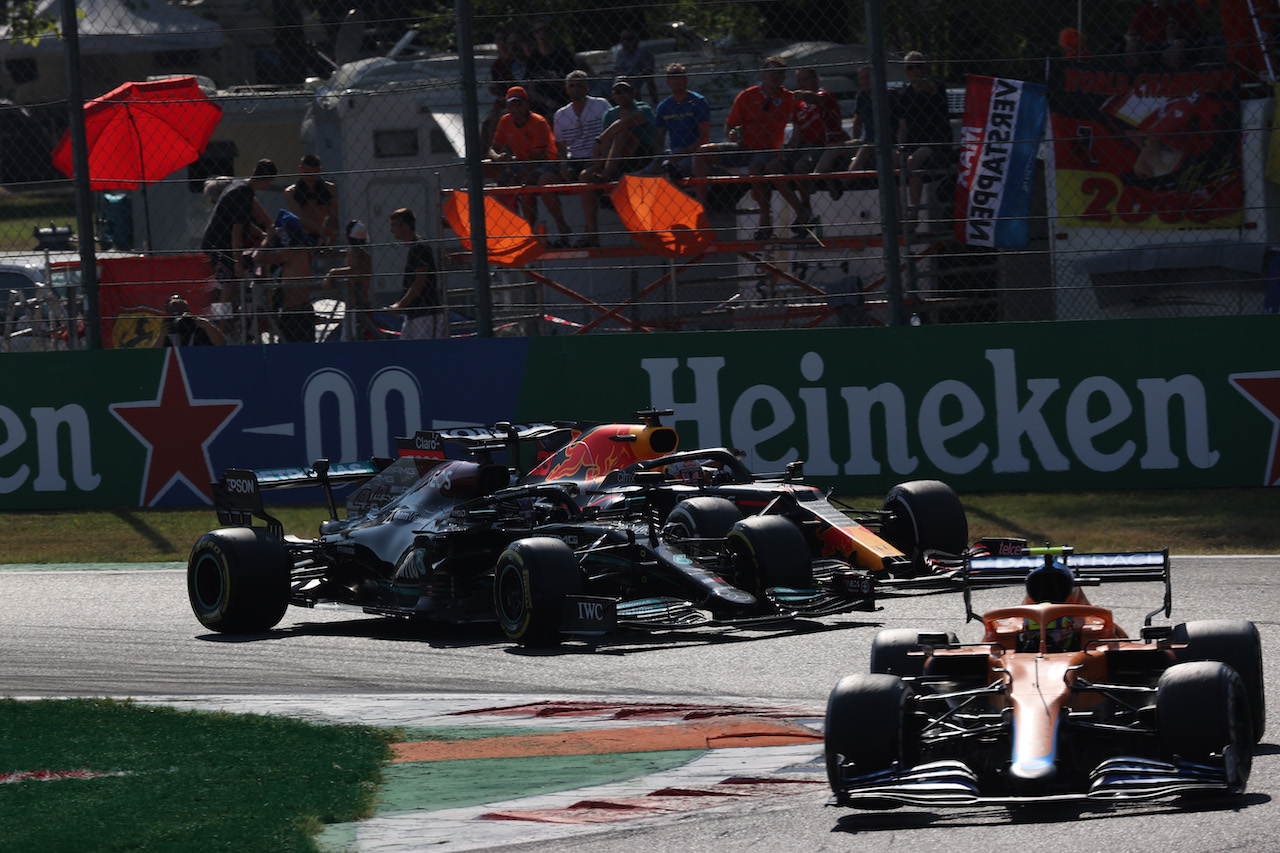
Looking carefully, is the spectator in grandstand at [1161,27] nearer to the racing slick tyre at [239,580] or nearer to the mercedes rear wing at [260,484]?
the mercedes rear wing at [260,484]

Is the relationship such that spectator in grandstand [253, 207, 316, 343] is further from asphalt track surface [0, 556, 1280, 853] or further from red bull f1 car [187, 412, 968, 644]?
red bull f1 car [187, 412, 968, 644]

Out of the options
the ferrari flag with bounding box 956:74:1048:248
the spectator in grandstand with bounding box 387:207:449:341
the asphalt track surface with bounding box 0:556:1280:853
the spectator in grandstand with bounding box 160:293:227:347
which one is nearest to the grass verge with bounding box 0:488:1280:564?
the asphalt track surface with bounding box 0:556:1280:853

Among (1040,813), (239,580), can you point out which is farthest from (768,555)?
(1040,813)

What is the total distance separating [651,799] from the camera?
614cm

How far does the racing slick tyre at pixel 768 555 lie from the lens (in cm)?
964

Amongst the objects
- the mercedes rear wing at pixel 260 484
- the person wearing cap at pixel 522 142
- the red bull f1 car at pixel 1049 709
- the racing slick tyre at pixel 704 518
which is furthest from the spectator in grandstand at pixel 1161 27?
the red bull f1 car at pixel 1049 709

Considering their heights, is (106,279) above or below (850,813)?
above

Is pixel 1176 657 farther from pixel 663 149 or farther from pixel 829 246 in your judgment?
pixel 663 149

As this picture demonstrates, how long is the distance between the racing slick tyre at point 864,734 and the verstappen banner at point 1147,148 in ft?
27.5

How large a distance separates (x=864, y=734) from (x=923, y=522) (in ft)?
17.2

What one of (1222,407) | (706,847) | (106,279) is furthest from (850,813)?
(106,279)

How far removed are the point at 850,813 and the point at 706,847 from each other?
1.86 feet

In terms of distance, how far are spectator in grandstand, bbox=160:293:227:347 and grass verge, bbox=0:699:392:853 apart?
7270mm

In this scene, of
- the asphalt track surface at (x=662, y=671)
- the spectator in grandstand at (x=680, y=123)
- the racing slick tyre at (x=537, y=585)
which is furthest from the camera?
the spectator in grandstand at (x=680, y=123)
